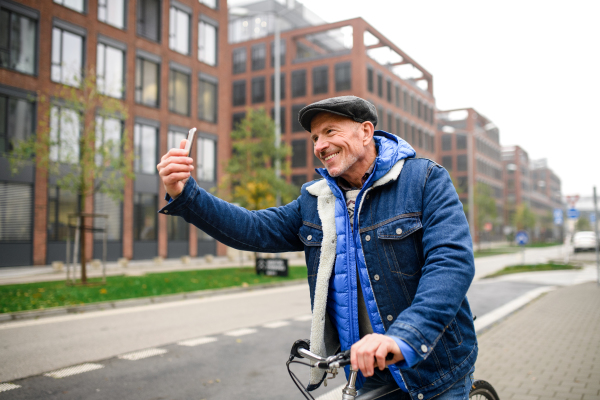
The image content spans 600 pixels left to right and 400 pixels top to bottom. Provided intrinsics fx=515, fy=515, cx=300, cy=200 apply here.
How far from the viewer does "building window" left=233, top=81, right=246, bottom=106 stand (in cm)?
5447

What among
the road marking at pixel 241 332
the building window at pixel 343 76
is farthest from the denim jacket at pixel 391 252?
the building window at pixel 343 76

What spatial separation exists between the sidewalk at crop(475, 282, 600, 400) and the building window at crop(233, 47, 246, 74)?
48.2m

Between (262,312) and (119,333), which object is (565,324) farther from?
(119,333)

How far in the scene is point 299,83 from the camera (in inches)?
1996

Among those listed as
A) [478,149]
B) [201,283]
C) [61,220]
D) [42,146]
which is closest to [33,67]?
[61,220]

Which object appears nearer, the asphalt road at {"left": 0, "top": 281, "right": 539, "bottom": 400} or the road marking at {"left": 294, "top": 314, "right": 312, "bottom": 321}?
the asphalt road at {"left": 0, "top": 281, "right": 539, "bottom": 400}

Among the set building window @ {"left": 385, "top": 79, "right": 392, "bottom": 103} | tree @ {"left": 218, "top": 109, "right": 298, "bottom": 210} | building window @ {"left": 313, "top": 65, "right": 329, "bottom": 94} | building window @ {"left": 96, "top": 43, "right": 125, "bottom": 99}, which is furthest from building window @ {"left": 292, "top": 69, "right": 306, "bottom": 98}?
tree @ {"left": 218, "top": 109, "right": 298, "bottom": 210}

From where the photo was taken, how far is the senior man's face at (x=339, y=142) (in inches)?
89.4

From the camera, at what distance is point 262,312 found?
10.8 meters

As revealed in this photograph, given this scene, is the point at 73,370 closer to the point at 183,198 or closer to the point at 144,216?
the point at 183,198

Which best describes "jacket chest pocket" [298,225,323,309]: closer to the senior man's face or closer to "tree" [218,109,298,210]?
the senior man's face

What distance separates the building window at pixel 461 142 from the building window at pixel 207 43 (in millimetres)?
54579

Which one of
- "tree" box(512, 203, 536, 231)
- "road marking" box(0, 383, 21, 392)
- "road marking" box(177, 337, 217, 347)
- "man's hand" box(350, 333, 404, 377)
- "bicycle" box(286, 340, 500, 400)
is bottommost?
"road marking" box(177, 337, 217, 347)

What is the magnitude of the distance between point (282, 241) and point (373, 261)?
2.13 feet
